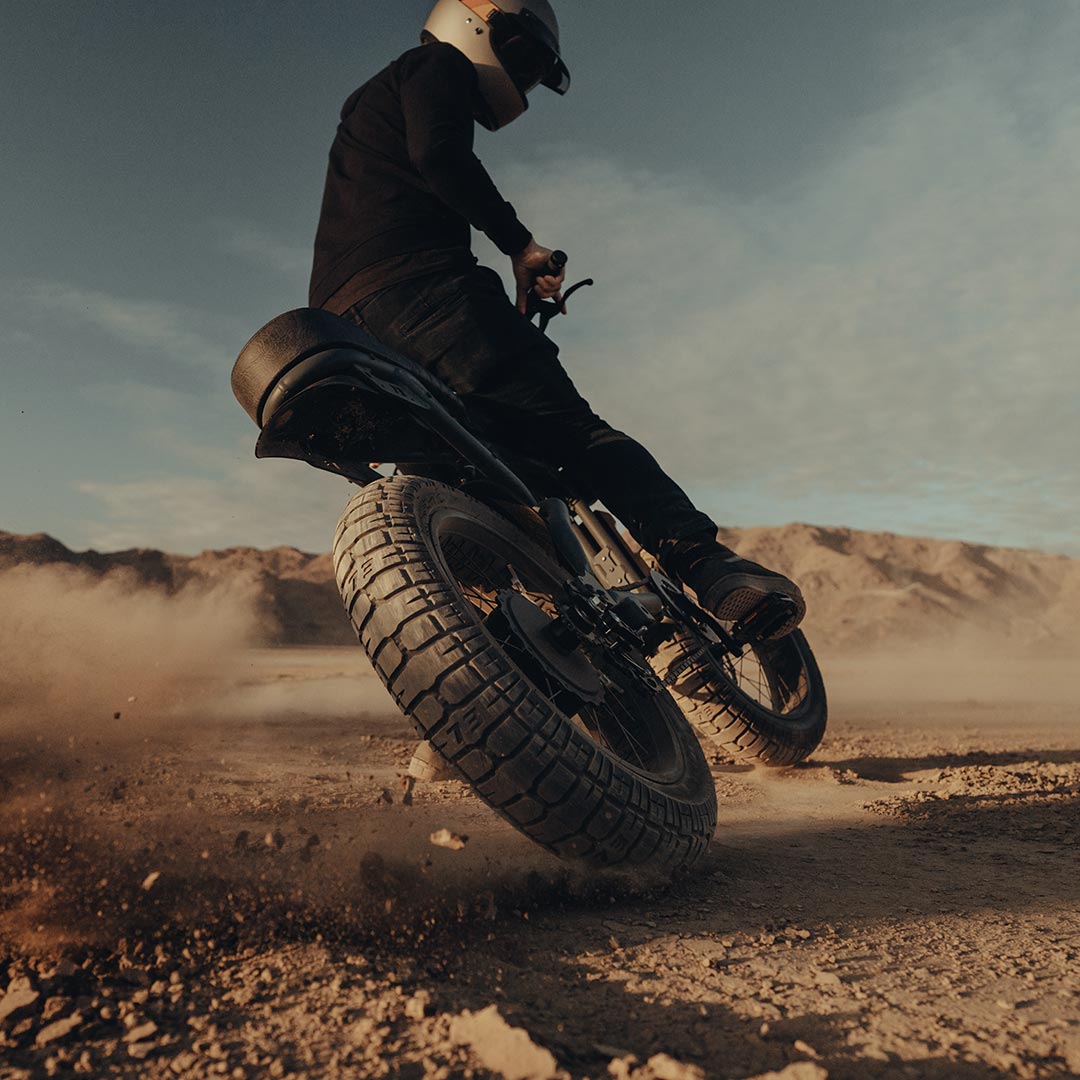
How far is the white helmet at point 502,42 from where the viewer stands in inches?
109

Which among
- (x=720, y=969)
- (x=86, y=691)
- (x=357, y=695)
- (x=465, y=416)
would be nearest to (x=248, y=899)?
(x=720, y=969)

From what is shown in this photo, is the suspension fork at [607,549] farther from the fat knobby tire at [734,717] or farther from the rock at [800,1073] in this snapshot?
the rock at [800,1073]

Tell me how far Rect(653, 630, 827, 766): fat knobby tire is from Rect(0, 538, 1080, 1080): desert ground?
8.7 inches

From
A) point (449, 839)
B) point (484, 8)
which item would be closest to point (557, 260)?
point (484, 8)

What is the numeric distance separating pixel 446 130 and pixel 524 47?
650 millimetres

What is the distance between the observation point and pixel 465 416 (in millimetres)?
2535

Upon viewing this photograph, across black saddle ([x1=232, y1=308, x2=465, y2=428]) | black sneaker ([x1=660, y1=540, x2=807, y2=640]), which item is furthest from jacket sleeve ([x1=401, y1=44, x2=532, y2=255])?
black sneaker ([x1=660, y1=540, x2=807, y2=640])

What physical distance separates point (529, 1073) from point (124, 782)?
2.09 meters

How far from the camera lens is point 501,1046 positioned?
1.09m

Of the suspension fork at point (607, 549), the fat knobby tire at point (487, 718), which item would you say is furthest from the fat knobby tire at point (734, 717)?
the fat knobby tire at point (487, 718)

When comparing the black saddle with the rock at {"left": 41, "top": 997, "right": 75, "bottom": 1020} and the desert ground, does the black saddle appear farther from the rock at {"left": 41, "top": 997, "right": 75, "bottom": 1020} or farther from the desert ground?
the rock at {"left": 41, "top": 997, "right": 75, "bottom": 1020}

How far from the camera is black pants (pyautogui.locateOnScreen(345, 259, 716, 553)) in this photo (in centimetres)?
254

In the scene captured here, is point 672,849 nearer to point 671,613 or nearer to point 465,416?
point 671,613

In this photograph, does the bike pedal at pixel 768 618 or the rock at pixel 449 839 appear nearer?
the rock at pixel 449 839
